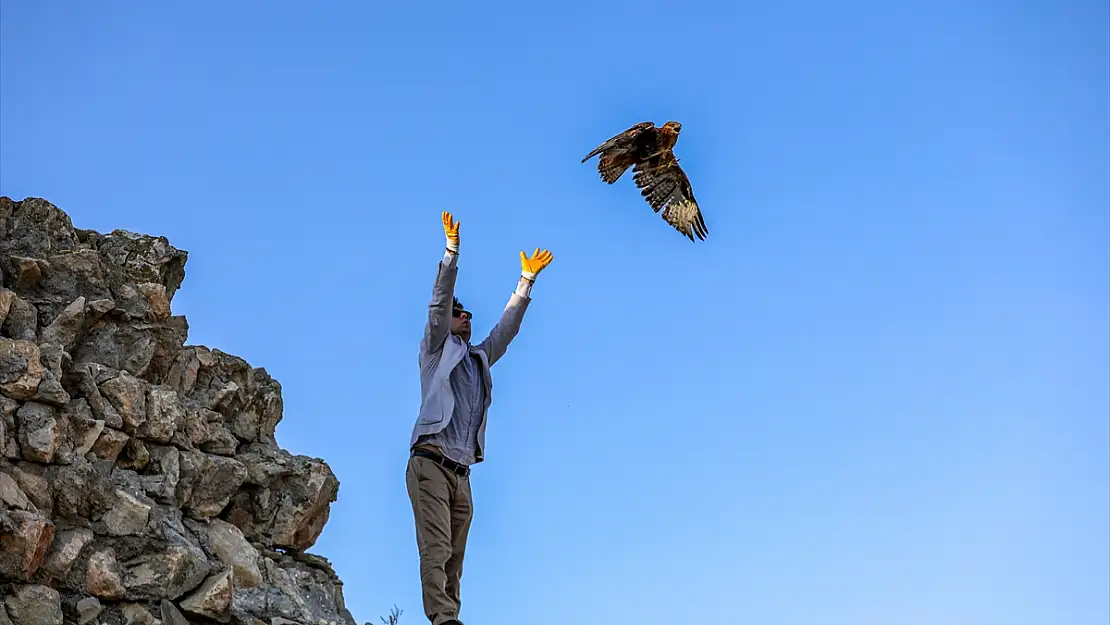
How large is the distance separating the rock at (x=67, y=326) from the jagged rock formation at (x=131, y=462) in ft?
0.07

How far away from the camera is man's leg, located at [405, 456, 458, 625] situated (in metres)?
9.12

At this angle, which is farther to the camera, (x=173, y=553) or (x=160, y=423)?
(x=160, y=423)

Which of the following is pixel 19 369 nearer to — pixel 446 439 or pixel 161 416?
pixel 161 416

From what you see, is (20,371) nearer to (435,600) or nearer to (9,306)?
(9,306)

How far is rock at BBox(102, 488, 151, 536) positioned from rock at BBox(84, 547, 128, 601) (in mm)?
395

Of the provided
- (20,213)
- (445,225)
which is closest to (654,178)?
(445,225)

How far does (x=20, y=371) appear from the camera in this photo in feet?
41.8

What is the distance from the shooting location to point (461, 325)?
979 cm

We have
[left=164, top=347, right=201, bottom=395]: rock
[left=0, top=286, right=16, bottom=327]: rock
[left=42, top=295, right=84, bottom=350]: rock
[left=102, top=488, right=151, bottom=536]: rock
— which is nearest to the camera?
[left=102, top=488, right=151, bottom=536]: rock

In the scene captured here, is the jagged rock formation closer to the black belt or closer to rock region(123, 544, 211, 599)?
rock region(123, 544, 211, 599)

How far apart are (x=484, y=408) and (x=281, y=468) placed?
5.94 meters

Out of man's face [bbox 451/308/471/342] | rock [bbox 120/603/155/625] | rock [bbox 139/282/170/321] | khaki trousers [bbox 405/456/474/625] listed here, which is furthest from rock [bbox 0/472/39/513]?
man's face [bbox 451/308/471/342]

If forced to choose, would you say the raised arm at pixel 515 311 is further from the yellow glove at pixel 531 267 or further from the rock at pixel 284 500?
the rock at pixel 284 500

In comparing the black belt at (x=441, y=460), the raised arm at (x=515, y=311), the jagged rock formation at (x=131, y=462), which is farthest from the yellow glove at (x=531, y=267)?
the jagged rock formation at (x=131, y=462)
